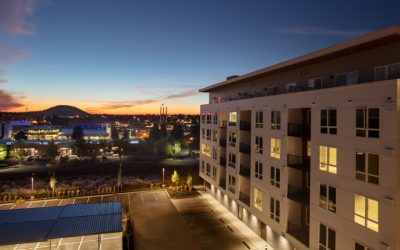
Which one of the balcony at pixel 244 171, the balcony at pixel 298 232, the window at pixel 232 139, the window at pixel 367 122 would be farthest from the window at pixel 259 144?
the window at pixel 367 122

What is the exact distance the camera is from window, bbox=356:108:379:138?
48.9 ft

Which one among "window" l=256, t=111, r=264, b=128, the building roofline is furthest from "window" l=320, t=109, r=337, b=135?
"window" l=256, t=111, r=264, b=128

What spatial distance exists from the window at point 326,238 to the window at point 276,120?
859cm

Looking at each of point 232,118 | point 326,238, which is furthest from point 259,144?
point 326,238

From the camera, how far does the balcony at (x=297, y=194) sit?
21367 mm

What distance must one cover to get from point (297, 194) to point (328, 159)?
5.20 meters

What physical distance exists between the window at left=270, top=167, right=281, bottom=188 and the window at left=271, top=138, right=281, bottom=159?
113cm

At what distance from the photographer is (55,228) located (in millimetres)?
21375

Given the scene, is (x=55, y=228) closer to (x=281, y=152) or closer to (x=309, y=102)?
(x=281, y=152)

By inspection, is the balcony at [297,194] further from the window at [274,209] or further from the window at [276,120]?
the window at [276,120]

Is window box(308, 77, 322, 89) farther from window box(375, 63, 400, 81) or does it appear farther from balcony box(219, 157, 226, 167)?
balcony box(219, 157, 226, 167)

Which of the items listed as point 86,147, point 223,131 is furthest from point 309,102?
point 86,147

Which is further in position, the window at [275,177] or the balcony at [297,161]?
the window at [275,177]

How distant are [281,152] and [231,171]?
11086 millimetres
